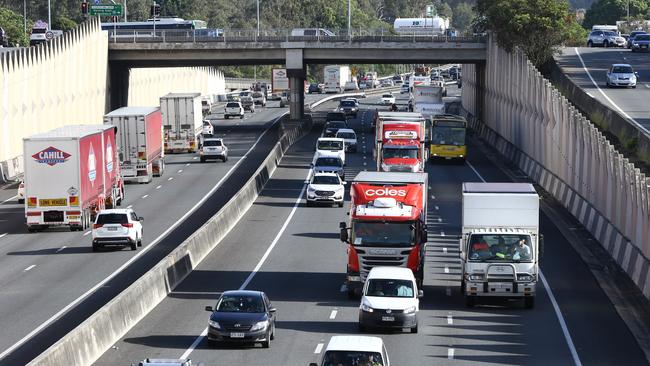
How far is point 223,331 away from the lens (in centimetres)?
3275

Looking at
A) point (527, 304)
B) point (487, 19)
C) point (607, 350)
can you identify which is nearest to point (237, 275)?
point (527, 304)

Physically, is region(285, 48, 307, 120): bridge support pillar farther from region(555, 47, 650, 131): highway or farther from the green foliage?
the green foliage

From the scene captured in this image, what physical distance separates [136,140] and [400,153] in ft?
48.1

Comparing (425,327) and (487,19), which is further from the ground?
(487,19)

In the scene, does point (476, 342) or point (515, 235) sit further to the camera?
point (515, 235)

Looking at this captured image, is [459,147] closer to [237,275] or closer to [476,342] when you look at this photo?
[237,275]

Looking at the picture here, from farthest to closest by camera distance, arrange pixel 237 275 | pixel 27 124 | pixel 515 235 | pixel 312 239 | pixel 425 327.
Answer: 1. pixel 27 124
2. pixel 312 239
3. pixel 237 275
4. pixel 515 235
5. pixel 425 327

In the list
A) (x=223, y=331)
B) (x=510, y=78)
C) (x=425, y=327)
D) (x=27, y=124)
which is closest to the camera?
(x=223, y=331)

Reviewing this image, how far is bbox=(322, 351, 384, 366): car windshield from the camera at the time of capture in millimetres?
25641

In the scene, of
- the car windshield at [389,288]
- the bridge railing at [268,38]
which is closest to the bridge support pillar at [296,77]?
the bridge railing at [268,38]

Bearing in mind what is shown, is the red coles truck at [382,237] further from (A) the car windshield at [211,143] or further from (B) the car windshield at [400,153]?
(A) the car windshield at [211,143]

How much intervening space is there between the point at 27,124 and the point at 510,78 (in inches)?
1315

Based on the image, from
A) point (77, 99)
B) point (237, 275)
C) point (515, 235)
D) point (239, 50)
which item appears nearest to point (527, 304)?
point (515, 235)

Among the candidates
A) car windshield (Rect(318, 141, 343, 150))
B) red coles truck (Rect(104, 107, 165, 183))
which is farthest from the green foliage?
red coles truck (Rect(104, 107, 165, 183))
